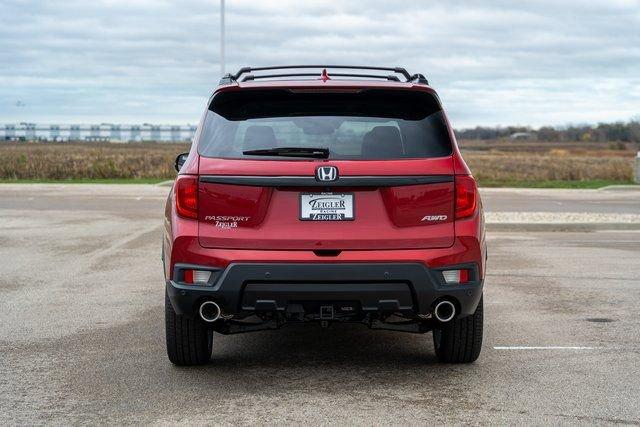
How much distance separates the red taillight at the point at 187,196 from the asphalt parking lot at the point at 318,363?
1.08m

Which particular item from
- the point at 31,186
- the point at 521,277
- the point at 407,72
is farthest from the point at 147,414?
the point at 31,186

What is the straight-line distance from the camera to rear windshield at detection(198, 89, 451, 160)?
603 cm

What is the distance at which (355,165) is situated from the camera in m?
5.87

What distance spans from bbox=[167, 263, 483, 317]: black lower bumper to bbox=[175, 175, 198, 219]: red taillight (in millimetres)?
439

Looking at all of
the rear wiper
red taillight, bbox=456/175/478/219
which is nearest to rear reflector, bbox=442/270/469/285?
red taillight, bbox=456/175/478/219

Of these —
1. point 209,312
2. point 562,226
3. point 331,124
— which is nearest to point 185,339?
point 209,312

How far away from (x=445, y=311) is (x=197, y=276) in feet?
4.95

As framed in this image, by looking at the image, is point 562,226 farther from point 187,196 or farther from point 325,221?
point 187,196

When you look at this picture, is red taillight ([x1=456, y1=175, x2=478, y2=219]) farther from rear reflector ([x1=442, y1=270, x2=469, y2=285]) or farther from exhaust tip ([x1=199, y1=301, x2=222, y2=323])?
exhaust tip ([x1=199, y1=301, x2=222, y2=323])

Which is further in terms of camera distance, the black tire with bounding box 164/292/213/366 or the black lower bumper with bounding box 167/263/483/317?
the black tire with bounding box 164/292/213/366

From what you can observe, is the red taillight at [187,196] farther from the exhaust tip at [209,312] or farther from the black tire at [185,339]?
the black tire at [185,339]

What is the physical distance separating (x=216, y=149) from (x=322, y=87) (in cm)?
77

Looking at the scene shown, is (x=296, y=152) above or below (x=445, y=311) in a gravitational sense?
above

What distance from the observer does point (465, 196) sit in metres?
5.98
